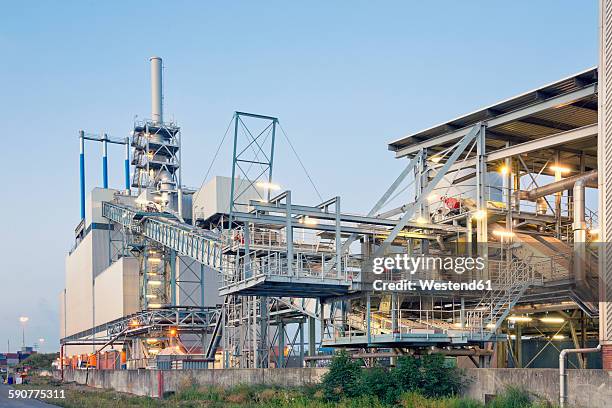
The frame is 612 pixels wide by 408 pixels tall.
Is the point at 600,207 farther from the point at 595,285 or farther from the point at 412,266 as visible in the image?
the point at 412,266

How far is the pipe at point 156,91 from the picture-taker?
7688cm

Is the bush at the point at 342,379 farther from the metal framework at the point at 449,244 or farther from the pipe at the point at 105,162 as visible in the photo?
the pipe at the point at 105,162

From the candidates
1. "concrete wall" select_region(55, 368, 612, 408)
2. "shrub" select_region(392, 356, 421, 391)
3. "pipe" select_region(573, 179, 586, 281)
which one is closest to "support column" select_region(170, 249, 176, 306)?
"concrete wall" select_region(55, 368, 612, 408)

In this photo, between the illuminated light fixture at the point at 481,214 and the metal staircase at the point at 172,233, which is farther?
the metal staircase at the point at 172,233

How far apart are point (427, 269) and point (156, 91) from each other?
51.0 meters

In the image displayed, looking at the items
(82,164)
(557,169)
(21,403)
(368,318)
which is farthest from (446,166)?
(82,164)

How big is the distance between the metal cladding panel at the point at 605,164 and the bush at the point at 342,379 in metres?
8.70

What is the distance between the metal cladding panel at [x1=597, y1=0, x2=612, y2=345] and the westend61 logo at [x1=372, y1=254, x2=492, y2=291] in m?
8.32

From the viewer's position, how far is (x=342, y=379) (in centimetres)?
2666

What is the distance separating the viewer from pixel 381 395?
25.4 m

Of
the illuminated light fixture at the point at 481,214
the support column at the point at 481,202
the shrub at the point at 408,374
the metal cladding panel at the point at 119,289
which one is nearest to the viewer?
the shrub at the point at 408,374

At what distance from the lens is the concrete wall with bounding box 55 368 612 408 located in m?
20.4

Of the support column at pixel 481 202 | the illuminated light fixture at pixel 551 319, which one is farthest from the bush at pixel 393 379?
the illuminated light fixture at pixel 551 319

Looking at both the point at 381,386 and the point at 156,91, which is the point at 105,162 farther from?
the point at 381,386
